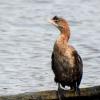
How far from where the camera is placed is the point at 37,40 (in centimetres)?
1902

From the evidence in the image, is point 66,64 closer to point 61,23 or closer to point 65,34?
point 65,34

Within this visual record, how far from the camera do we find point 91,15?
22719 millimetres

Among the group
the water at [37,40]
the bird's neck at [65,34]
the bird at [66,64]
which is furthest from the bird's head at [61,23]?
the water at [37,40]

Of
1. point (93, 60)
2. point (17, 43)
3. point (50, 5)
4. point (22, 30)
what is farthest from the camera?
point (50, 5)

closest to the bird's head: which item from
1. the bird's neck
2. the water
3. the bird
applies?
the bird's neck

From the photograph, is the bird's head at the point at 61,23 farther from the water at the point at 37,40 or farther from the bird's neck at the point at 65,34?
the water at the point at 37,40

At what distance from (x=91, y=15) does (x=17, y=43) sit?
15.1 ft

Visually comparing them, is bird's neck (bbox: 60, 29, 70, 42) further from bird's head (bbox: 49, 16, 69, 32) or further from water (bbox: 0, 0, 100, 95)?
water (bbox: 0, 0, 100, 95)

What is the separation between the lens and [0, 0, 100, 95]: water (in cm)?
1486

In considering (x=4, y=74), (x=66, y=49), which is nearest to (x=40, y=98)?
(x=66, y=49)

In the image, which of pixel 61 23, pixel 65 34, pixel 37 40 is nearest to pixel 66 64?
pixel 65 34

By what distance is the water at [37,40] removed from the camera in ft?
48.8

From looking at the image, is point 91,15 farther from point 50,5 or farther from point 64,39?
point 64,39

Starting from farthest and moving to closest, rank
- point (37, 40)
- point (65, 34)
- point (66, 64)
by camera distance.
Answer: point (37, 40) → point (65, 34) → point (66, 64)
